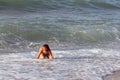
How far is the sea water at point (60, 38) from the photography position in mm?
8930

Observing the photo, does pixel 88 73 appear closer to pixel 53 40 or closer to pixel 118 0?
pixel 53 40

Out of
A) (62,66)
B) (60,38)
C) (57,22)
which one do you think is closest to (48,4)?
(57,22)

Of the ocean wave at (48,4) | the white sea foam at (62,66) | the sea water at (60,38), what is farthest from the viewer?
the ocean wave at (48,4)

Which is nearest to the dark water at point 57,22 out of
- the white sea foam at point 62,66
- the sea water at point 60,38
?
the sea water at point 60,38

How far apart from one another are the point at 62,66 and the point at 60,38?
14.2ft

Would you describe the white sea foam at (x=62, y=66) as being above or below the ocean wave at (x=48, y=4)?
above

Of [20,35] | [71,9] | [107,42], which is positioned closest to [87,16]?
[71,9]

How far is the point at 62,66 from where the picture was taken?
9383 mm

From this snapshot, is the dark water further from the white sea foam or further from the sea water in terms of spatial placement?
the white sea foam

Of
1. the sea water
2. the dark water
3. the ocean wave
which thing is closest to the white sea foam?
the sea water

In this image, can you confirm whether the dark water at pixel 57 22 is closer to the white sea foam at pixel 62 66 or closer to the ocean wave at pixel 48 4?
the ocean wave at pixel 48 4

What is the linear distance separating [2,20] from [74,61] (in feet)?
16.9

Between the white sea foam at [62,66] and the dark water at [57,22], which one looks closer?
the white sea foam at [62,66]

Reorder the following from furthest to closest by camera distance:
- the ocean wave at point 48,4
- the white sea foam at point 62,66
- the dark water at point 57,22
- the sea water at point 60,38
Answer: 1. the ocean wave at point 48,4
2. the dark water at point 57,22
3. the sea water at point 60,38
4. the white sea foam at point 62,66
